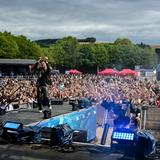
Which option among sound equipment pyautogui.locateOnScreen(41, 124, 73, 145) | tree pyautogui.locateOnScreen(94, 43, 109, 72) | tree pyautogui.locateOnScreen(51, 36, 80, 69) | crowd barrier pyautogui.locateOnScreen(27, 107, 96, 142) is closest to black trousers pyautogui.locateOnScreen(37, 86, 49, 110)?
crowd barrier pyautogui.locateOnScreen(27, 107, 96, 142)

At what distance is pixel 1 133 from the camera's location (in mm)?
8922

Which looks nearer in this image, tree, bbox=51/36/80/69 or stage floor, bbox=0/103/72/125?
stage floor, bbox=0/103/72/125

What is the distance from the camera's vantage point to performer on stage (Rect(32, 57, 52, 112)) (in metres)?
12.2

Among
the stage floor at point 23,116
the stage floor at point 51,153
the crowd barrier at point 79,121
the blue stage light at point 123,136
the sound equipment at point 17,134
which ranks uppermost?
→ the blue stage light at point 123,136

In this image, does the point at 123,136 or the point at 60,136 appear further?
the point at 60,136

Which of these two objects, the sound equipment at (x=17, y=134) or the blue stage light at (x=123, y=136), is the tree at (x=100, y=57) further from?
the blue stage light at (x=123, y=136)

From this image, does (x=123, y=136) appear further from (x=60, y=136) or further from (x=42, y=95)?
(x=42, y=95)

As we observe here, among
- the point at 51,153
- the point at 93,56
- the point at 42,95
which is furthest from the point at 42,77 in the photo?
the point at 93,56

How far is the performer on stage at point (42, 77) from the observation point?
1216cm

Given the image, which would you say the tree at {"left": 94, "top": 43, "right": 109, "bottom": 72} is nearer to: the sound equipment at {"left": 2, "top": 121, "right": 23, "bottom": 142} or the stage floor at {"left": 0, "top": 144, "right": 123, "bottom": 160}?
the sound equipment at {"left": 2, "top": 121, "right": 23, "bottom": 142}

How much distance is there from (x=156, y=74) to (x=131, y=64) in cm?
4041

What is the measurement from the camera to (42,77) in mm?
12555

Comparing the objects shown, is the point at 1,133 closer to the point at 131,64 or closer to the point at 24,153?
the point at 24,153

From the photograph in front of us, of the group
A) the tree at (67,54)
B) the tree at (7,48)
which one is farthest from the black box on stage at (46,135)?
the tree at (67,54)
